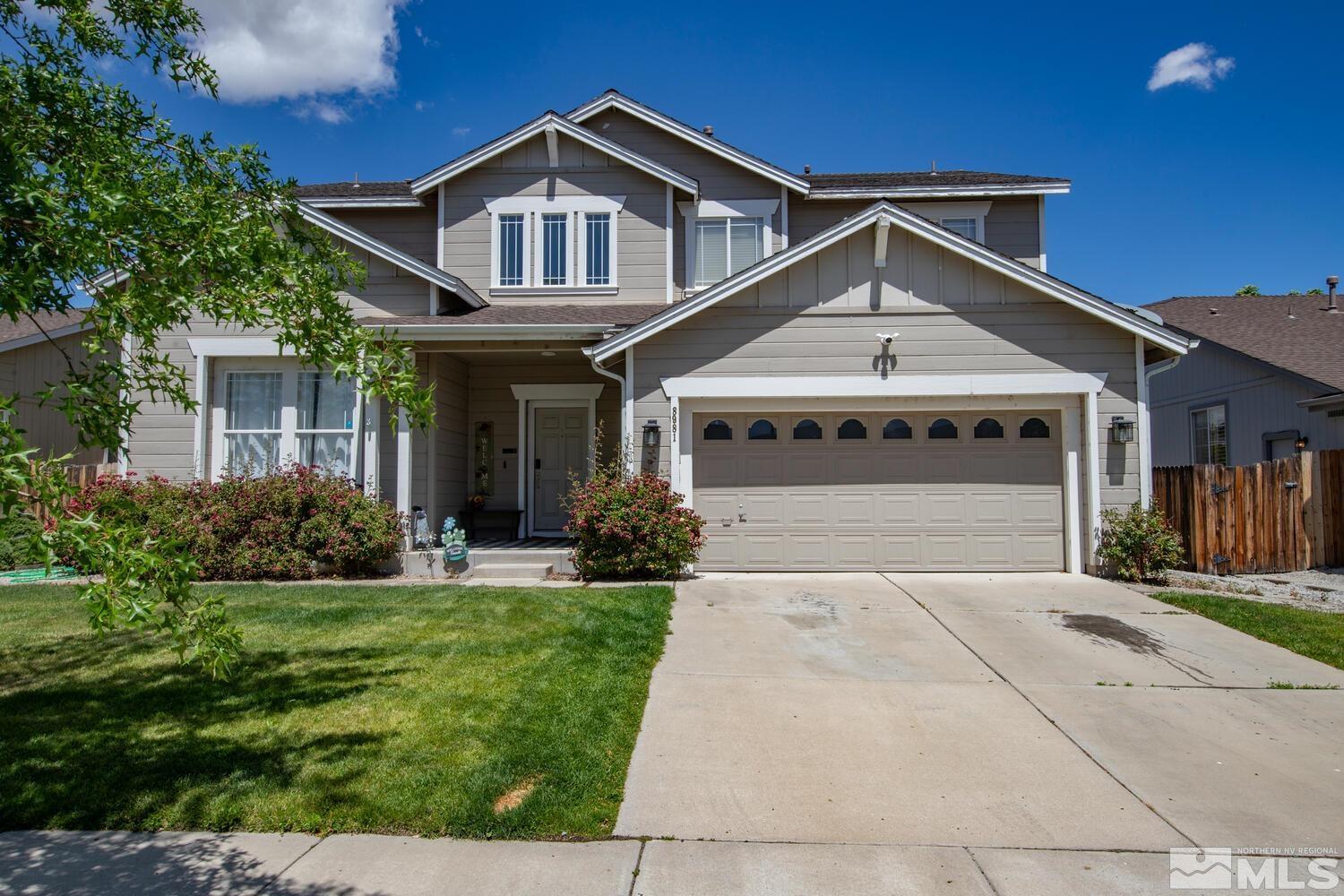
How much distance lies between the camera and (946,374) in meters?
10.9

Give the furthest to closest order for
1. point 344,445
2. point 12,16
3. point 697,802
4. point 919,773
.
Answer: point 344,445, point 12,16, point 919,773, point 697,802

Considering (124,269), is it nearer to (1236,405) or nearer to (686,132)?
(686,132)

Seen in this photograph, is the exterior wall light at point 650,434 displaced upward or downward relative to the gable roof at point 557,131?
downward

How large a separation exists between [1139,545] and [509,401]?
969cm

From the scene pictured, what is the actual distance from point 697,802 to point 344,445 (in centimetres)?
929

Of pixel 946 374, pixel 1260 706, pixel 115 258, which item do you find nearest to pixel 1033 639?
pixel 1260 706

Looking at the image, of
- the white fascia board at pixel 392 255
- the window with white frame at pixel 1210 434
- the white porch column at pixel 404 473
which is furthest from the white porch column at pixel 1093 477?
the white porch column at pixel 404 473

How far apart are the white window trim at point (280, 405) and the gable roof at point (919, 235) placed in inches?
176

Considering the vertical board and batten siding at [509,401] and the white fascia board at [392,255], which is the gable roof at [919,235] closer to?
the white fascia board at [392,255]

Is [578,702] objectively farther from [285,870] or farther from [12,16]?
[12,16]

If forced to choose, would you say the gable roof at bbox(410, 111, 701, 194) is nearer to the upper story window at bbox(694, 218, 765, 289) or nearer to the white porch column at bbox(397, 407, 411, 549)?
the upper story window at bbox(694, 218, 765, 289)

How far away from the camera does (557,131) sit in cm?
1379

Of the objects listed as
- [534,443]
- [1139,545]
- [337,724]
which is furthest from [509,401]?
[1139,545]

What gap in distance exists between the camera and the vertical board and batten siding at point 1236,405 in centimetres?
1479
